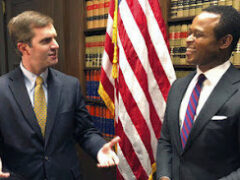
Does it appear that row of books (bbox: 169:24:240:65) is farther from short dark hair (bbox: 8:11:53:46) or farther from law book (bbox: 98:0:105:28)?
short dark hair (bbox: 8:11:53:46)

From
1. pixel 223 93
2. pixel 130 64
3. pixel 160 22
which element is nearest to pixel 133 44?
pixel 130 64

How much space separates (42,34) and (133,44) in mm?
747

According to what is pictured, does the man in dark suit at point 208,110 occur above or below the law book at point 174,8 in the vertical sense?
below

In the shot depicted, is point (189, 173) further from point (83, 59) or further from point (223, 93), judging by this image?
point (83, 59)

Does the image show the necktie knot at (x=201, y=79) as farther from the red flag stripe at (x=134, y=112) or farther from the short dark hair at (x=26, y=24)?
the short dark hair at (x=26, y=24)

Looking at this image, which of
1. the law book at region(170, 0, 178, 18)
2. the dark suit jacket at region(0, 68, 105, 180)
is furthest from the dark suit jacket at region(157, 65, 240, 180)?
the law book at region(170, 0, 178, 18)

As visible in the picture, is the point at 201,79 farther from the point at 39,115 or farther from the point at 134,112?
the point at 39,115

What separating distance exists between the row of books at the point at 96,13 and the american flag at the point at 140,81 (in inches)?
25.4

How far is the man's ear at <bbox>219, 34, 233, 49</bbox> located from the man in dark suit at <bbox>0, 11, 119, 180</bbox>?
0.79 meters

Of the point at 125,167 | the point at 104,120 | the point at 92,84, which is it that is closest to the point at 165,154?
the point at 125,167

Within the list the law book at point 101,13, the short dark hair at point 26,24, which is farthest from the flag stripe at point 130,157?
the law book at point 101,13

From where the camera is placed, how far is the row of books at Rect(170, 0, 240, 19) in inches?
73.6

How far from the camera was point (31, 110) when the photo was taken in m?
1.30

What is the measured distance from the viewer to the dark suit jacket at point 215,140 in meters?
1.11
